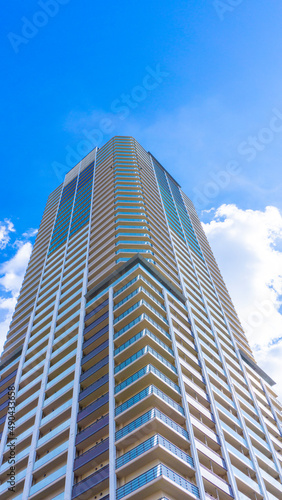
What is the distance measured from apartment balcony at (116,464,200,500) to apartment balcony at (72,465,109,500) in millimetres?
1981

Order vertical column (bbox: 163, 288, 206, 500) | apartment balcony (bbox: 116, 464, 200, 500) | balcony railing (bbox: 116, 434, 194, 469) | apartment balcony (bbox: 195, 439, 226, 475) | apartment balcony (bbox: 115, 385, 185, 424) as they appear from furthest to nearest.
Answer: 1. apartment balcony (bbox: 195, 439, 226, 475)
2. apartment balcony (bbox: 115, 385, 185, 424)
3. vertical column (bbox: 163, 288, 206, 500)
4. balcony railing (bbox: 116, 434, 194, 469)
5. apartment balcony (bbox: 116, 464, 200, 500)

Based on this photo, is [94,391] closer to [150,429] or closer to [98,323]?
[150,429]

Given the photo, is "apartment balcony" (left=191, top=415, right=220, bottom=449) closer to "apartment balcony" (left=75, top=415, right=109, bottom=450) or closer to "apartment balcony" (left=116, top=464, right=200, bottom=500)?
"apartment balcony" (left=116, top=464, right=200, bottom=500)

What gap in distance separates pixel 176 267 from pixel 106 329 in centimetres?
1945

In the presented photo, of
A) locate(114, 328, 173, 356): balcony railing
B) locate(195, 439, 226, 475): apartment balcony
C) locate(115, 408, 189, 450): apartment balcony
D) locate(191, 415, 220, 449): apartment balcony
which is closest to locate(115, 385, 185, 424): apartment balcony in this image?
locate(115, 408, 189, 450): apartment balcony

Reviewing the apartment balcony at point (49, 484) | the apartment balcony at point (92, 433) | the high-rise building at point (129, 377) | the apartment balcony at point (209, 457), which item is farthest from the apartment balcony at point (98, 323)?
the apartment balcony at point (209, 457)

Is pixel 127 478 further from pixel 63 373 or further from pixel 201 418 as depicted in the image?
pixel 63 373

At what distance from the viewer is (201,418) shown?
3662 centimetres

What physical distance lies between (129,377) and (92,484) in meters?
8.00

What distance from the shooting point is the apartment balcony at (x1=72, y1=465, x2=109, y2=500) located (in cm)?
2930

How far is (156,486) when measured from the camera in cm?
2680

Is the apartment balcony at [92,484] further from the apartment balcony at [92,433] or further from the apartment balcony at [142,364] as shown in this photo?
the apartment balcony at [142,364]

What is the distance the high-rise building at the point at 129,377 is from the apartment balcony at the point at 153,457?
0.09 metres

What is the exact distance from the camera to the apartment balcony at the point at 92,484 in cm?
2930
